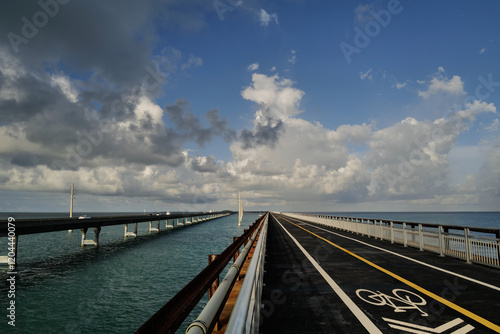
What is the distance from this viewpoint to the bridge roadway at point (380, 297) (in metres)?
5.62

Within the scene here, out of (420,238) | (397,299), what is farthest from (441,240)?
(397,299)

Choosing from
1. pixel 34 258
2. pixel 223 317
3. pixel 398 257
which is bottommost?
pixel 34 258

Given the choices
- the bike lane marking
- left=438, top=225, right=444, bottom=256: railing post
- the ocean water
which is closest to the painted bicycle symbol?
the bike lane marking

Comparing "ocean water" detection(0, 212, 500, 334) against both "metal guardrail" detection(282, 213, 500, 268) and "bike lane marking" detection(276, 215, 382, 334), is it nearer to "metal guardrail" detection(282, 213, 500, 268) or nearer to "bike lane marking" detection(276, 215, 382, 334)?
"bike lane marking" detection(276, 215, 382, 334)

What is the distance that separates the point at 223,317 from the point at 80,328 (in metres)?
11.1

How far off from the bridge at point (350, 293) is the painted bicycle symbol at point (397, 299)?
0.07ft

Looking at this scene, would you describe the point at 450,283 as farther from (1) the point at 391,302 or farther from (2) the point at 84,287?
(2) the point at 84,287

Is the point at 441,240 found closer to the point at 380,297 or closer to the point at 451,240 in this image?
the point at 451,240

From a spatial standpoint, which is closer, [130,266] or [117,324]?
[117,324]

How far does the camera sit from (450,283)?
8867mm

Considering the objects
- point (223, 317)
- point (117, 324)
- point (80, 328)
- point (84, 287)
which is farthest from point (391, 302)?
point (84, 287)

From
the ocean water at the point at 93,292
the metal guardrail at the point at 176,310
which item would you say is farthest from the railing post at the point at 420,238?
the metal guardrail at the point at 176,310

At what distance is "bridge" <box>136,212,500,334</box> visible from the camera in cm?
331

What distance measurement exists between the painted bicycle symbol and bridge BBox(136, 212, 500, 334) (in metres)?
0.02
